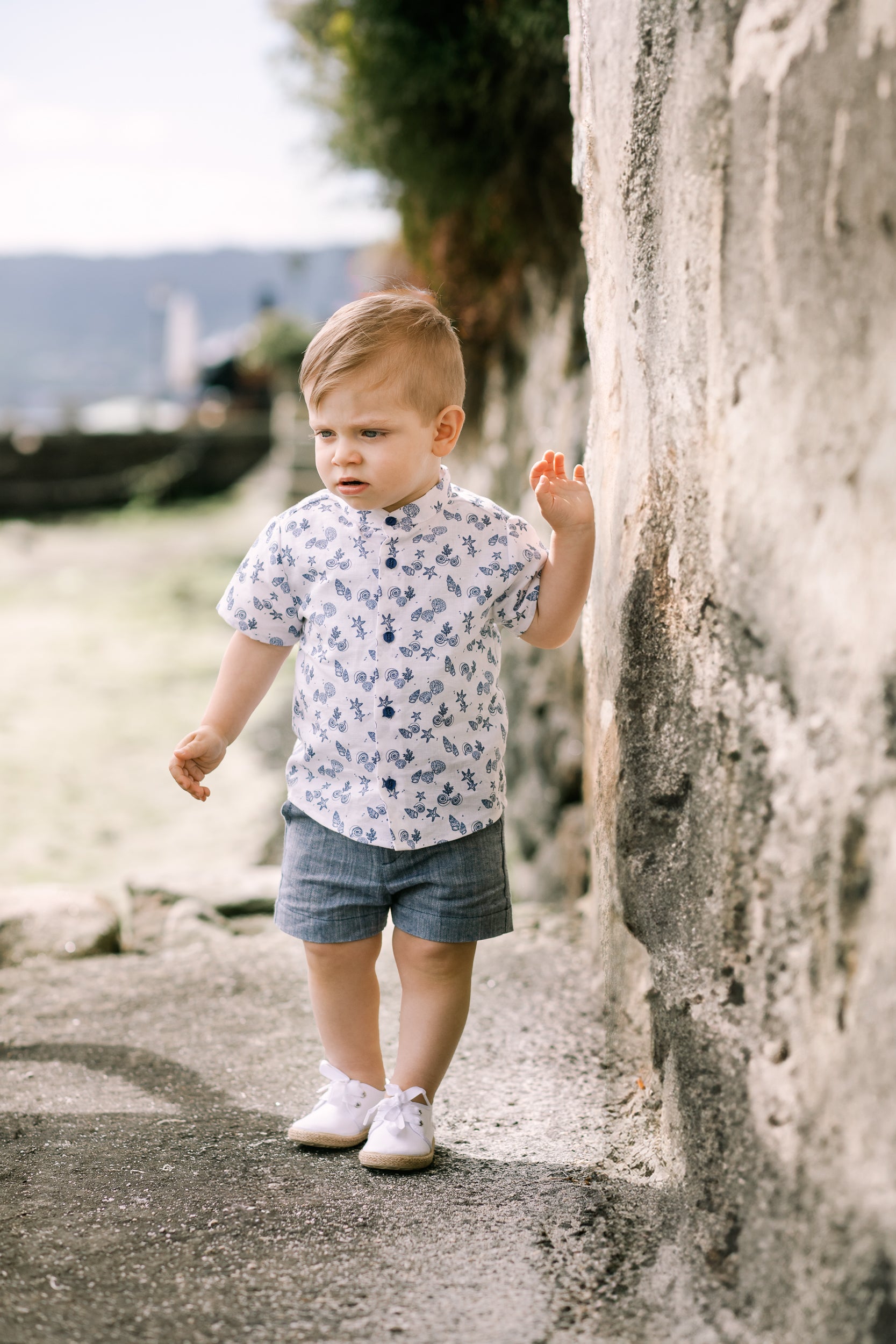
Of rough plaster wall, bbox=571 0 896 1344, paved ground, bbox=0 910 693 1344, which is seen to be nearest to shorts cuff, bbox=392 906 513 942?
rough plaster wall, bbox=571 0 896 1344

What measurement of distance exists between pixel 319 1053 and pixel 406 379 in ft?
4.01

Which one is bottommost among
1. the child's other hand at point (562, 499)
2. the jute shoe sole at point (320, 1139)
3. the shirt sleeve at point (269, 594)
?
the jute shoe sole at point (320, 1139)

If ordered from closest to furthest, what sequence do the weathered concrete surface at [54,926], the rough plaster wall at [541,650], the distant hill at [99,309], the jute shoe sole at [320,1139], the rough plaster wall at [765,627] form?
the rough plaster wall at [765,627], the jute shoe sole at [320,1139], the weathered concrete surface at [54,926], the rough plaster wall at [541,650], the distant hill at [99,309]

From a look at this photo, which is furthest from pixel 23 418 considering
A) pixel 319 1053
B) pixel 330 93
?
pixel 319 1053

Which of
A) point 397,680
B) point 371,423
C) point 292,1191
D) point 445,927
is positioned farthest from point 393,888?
point 371,423

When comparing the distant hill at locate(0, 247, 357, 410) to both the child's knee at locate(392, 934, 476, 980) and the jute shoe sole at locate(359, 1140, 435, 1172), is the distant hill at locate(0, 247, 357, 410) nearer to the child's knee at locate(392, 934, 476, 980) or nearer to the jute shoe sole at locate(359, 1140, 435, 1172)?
the child's knee at locate(392, 934, 476, 980)

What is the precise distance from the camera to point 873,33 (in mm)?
1049

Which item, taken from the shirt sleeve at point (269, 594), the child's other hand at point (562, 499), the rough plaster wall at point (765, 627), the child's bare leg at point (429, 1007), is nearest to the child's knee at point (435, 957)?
the child's bare leg at point (429, 1007)

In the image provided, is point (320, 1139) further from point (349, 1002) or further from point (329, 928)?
point (329, 928)

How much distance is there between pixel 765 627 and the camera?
1.25m

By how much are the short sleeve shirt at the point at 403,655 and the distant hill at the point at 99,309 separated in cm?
5010

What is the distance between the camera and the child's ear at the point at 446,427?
176 centimetres

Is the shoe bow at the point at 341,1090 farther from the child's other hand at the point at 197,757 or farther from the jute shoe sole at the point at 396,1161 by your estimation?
the child's other hand at the point at 197,757

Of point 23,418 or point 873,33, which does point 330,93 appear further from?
point 23,418
